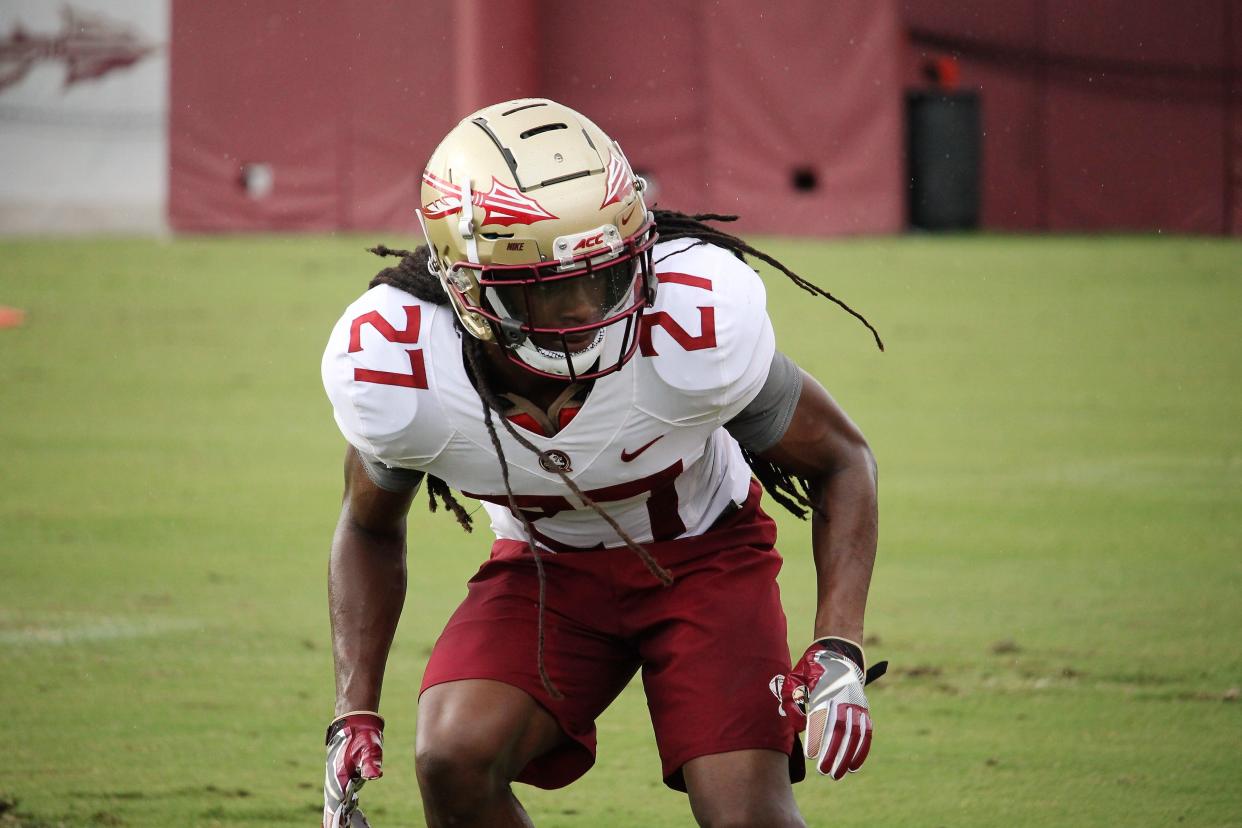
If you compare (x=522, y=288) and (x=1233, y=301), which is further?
(x=1233, y=301)

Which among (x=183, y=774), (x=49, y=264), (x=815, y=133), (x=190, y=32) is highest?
(x=190, y=32)

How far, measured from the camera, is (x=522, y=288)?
2895 mm

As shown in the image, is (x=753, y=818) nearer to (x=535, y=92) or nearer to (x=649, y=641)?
(x=649, y=641)

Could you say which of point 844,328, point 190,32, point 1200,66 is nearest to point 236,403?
point 844,328

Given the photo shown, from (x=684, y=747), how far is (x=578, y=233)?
35.3 inches

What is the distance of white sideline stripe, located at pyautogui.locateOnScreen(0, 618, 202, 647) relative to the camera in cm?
534

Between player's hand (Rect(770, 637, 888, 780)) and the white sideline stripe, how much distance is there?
3.08 metres

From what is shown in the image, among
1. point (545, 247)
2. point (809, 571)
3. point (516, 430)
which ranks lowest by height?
point (809, 571)

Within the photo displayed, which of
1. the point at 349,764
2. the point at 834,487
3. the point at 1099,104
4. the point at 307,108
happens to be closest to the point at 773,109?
the point at 1099,104

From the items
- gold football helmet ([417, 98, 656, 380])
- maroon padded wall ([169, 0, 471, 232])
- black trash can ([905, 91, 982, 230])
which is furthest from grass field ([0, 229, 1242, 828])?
maroon padded wall ([169, 0, 471, 232])

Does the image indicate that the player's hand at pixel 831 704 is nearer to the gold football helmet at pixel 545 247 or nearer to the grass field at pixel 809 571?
the gold football helmet at pixel 545 247

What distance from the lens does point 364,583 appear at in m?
3.19

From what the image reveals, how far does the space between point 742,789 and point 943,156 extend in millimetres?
16065

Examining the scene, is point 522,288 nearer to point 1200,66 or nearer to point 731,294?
point 731,294
